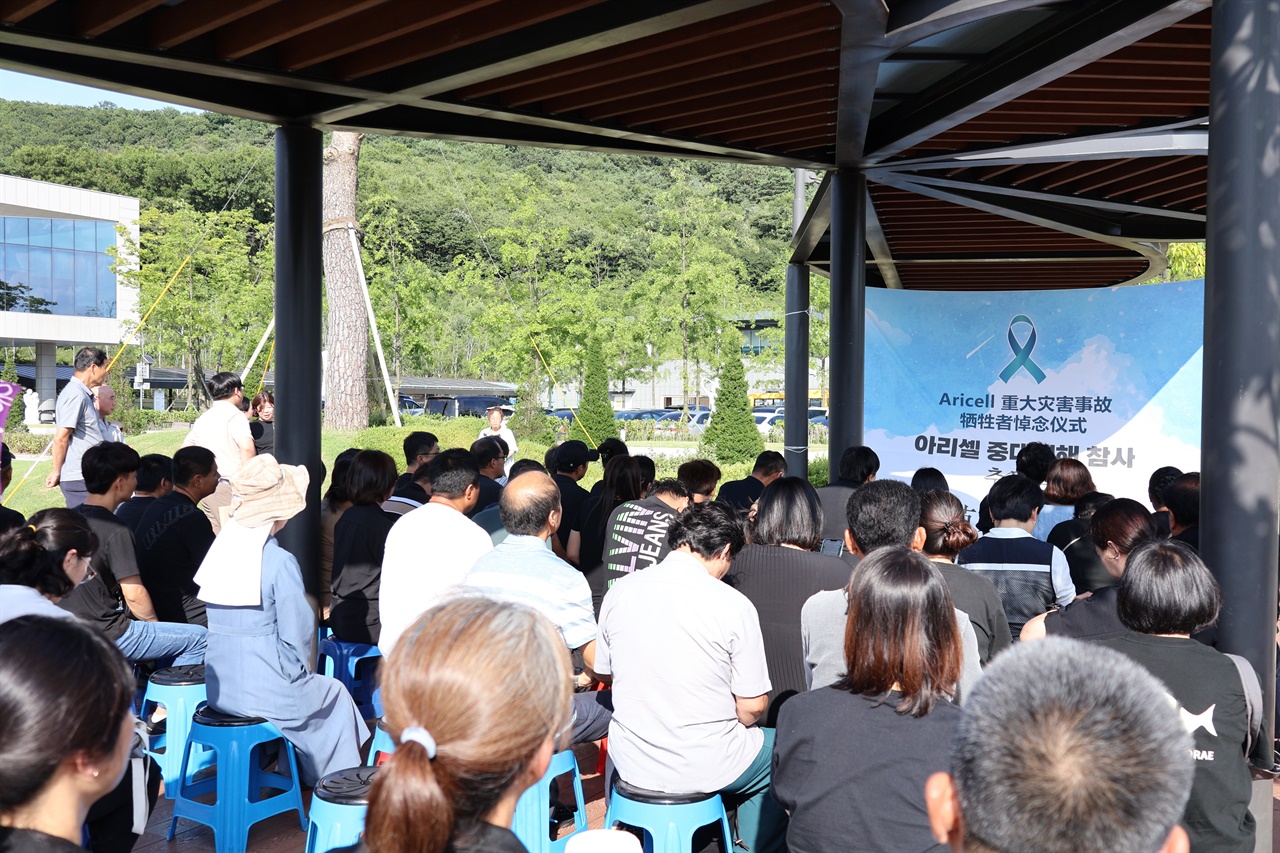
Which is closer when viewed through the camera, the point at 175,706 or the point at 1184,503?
the point at 175,706

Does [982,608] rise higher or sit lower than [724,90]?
lower

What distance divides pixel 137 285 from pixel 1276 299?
2649 centimetres

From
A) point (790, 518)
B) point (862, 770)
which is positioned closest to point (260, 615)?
point (790, 518)

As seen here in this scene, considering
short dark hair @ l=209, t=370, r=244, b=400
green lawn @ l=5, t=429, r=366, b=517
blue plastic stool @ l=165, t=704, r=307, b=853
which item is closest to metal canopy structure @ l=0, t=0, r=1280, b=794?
short dark hair @ l=209, t=370, r=244, b=400

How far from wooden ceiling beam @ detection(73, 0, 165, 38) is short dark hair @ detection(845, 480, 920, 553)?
3799mm

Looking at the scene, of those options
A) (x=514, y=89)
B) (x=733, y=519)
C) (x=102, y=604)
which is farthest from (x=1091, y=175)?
(x=102, y=604)

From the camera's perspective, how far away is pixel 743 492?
612 centimetres

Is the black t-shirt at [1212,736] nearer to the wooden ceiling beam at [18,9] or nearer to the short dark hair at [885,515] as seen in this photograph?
the short dark hair at [885,515]

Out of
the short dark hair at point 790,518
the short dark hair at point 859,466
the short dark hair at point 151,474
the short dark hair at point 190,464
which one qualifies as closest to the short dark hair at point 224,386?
the short dark hair at point 151,474

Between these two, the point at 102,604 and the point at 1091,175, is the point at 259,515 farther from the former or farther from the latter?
the point at 1091,175

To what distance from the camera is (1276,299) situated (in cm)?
332

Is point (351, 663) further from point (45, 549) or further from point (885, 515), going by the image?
point (885, 515)

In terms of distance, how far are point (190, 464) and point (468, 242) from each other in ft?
122

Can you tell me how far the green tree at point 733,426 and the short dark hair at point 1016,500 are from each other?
53.5 ft
